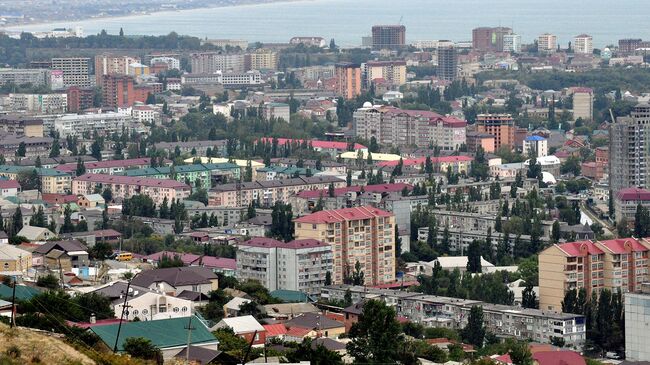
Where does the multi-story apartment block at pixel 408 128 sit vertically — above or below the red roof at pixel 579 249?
below

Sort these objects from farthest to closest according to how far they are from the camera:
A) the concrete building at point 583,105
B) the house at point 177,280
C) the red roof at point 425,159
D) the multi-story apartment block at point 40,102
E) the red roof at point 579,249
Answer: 1. the multi-story apartment block at point 40,102
2. the concrete building at point 583,105
3. the red roof at point 425,159
4. the red roof at point 579,249
5. the house at point 177,280

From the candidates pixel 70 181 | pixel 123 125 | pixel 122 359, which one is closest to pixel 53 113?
Result: pixel 123 125

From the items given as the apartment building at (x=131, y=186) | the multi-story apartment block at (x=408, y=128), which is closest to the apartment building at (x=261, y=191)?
the apartment building at (x=131, y=186)

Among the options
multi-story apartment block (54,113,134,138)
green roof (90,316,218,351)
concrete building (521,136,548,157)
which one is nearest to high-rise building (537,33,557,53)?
multi-story apartment block (54,113,134,138)

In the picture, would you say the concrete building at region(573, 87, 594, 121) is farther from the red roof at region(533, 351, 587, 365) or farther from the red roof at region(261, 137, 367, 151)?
the red roof at region(533, 351, 587, 365)

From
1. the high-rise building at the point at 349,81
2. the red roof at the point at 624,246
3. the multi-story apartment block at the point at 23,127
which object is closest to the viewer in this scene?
the red roof at the point at 624,246

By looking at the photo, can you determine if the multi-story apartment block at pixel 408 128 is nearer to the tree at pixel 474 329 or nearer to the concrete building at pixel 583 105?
the concrete building at pixel 583 105
